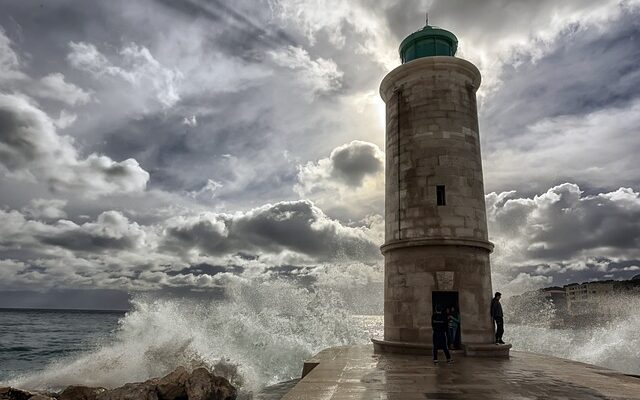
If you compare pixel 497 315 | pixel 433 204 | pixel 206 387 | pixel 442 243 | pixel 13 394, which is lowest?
pixel 13 394

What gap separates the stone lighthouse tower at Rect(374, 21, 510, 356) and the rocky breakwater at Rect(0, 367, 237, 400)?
14.8 ft

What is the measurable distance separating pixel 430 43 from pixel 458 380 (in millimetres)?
10294

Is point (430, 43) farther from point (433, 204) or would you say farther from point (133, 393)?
point (133, 393)

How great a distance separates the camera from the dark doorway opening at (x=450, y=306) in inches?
418

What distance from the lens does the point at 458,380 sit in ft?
22.7

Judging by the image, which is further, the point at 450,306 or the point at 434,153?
the point at 434,153

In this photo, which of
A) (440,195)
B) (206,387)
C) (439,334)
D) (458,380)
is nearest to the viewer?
(458,380)

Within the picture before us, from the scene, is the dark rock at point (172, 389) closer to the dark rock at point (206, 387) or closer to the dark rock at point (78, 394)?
the dark rock at point (206, 387)

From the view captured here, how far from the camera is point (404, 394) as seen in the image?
5.78 metres

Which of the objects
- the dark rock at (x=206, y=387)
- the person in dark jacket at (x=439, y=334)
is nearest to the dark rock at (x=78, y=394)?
the dark rock at (x=206, y=387)

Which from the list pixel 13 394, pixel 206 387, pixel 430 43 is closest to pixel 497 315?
pixel 206 387

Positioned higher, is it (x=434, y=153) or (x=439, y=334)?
(x=434, y=153)

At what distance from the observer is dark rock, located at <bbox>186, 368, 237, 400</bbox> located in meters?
10.6

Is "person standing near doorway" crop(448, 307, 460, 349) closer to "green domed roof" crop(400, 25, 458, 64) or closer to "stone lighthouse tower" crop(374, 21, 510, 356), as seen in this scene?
"stone lighthouse tower" crop(374, 21, 510, 356)
